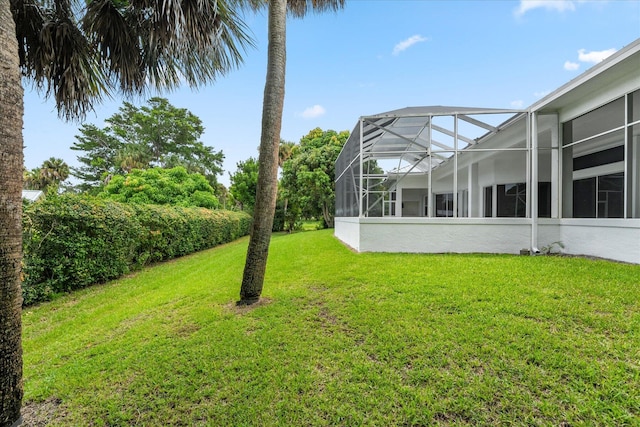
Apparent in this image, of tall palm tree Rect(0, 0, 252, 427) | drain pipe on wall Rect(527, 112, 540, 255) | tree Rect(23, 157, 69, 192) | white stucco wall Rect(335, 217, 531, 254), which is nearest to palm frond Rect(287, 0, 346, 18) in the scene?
tall palm tree Rect(0, 0, 252, 427)

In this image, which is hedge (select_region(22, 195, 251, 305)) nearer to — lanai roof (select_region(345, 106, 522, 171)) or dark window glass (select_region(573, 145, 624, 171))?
lanai roof (select_region(345, 106, 522, 171))

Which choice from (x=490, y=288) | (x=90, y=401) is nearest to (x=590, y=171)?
(x=490, y=288)

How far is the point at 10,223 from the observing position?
197 cm

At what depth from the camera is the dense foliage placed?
15.3 meters

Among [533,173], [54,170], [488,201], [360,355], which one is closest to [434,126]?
[533,173]

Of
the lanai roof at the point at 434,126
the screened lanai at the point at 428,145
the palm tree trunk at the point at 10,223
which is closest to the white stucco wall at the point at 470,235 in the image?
the screened lanai at the point at 428,145

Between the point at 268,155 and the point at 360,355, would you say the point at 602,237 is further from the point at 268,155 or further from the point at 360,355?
the point at 268,155

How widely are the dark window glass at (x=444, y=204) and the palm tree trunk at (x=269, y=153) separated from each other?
1360 cm

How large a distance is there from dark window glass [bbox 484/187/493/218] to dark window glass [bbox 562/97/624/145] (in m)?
4.44

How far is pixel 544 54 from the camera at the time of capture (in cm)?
1053

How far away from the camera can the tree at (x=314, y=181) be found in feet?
63.9

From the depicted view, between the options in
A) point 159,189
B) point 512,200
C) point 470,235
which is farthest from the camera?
point 159,189

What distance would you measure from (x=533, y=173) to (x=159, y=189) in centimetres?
1805

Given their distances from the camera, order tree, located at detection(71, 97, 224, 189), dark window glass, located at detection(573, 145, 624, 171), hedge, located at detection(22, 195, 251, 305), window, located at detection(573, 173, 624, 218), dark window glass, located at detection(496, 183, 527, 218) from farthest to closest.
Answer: tree, located at detection(71, 97, 224, 189) < dark window glass, located at detection(496, 183, 527, 218) < dark window glass, located at detection(573, 145, 624, 171) < window, located at detection(573, 173, 624, 218) < hedge, located at detection(22, 195, 251, 305)
